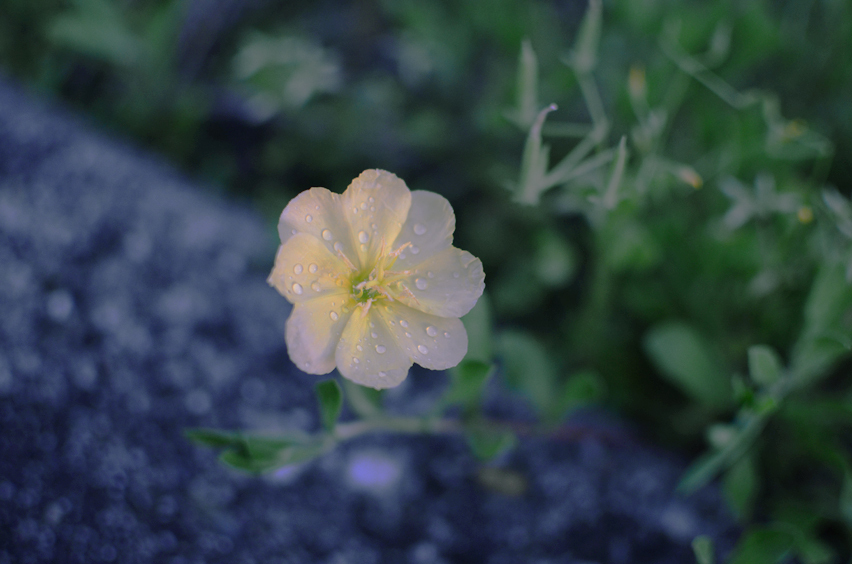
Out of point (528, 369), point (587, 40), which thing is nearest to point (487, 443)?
point (528, 369)

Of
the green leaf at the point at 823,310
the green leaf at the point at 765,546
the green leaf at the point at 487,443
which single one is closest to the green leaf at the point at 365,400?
the green leaf at the point at 487,443

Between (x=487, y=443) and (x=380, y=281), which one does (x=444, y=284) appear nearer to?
(x=380, y=281)

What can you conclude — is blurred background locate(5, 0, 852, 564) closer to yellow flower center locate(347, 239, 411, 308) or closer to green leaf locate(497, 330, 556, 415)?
green leaf locate(497, 330, 556, 415)

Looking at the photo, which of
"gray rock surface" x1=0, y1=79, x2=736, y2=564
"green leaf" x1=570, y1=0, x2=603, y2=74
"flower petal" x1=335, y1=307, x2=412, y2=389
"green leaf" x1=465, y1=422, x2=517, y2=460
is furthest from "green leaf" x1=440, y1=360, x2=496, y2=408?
"green leaf" x1=570, y1=0, x2=603, y2=74

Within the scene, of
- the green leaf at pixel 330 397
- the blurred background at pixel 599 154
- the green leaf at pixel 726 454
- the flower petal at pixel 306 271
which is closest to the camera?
the flower petal at pixel 306 271

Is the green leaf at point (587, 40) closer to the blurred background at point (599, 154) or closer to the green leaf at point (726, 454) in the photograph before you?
the blurred background at point (599, 154)

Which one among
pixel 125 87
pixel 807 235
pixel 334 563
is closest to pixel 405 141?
pixel 125 87
